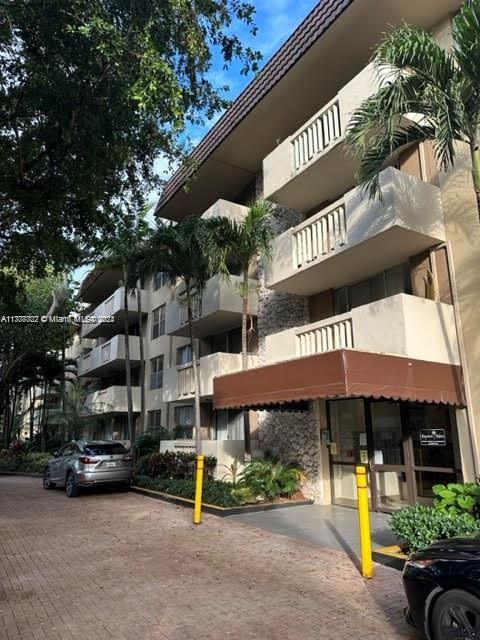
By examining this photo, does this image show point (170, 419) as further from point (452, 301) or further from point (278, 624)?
point (278, 624)

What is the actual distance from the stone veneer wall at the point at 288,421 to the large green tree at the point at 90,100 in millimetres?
5345

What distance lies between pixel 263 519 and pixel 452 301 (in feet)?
20.1

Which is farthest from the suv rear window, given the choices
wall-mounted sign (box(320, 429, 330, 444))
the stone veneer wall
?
wall-mounted sign (box(320, 429, 330, 444))

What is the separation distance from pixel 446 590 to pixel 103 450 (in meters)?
12.6

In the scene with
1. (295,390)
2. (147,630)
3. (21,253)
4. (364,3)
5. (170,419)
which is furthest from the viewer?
(170,419)

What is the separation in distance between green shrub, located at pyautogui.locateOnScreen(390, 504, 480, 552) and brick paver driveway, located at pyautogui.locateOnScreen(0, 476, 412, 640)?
0.57m

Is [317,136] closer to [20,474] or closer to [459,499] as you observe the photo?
[459,499]

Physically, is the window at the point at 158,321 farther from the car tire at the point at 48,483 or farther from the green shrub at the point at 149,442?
the car tire at the point at 48,483

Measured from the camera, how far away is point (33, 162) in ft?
34.1

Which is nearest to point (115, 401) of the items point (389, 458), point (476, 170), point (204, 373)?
point (204, 373)

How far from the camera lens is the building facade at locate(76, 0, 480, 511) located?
9484 millimetres

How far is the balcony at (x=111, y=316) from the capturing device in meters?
27.7

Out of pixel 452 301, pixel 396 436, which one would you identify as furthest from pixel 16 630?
pixel 452 301

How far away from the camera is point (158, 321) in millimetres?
25609
